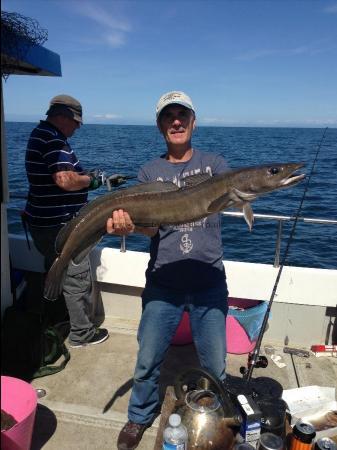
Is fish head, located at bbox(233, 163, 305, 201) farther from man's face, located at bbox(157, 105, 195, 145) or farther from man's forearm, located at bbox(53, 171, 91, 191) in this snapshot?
man's forearm, located at bbox(53, 171, 91, 191)

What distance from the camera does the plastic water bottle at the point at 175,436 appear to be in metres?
2.91

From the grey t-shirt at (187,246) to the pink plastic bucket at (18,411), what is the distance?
155cm

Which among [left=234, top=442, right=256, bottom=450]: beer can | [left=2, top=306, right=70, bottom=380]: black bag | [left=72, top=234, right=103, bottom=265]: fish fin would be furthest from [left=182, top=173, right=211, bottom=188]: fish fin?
[left=2, top=306, right=70, bottom=380]: black bag

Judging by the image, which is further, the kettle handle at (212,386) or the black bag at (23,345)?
the black bag at (23,345)

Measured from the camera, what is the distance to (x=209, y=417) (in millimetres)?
3129

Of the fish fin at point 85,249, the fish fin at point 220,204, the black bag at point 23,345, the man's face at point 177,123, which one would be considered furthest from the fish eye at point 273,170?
the black bag at point 23,345

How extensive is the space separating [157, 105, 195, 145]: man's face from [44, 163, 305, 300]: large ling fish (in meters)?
0.43

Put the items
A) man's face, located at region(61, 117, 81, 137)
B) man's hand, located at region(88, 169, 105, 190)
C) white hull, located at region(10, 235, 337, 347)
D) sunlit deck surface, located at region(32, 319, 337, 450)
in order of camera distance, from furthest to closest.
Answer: white hull, located at region(10, 235, 337, 347), man's hand, located at region(88, 169, 105, 190), man's face, located at region(61, 117, 81, 137), sunlit deck surface, located at region(32, 319, 337, 450)

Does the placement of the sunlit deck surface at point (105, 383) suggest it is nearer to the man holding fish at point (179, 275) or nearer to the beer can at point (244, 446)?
the man holding fish at point (179, 275)

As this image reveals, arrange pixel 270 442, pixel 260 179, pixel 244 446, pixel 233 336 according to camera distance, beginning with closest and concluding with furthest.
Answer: pixel 244 446
pixel 270 442
pixel 260 179
pixel 233 336

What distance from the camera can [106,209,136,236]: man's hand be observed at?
340 centimetres


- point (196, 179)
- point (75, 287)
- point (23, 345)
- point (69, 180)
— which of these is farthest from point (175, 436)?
point (69, 180)

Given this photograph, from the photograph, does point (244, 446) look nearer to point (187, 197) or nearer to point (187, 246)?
point (187, 246)

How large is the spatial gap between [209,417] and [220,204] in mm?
1683
